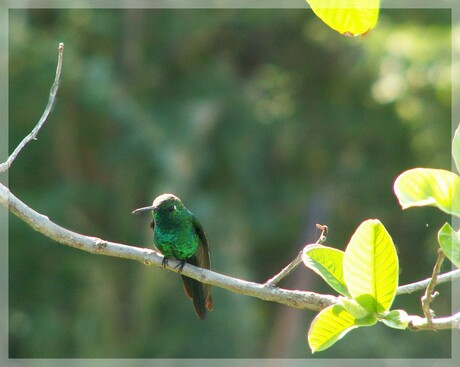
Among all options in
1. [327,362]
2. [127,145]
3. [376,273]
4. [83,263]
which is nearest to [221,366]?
[327,362]

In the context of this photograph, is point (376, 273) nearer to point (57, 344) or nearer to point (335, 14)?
point (335, 14)

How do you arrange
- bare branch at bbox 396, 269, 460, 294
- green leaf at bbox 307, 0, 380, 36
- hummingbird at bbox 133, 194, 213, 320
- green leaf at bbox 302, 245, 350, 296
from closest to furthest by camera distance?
green leaf at bbox 307, 0, 380, 36
green leaf at bbox 302, 245, 350, 296
bare branch at bbox 396, 269, 460, 294
hummingbird at bbox 133, 194, 213, 320

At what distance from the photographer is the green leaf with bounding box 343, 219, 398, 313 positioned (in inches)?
73.2

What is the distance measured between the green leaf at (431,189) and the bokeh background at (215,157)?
307 inches

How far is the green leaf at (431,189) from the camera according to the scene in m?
1.76

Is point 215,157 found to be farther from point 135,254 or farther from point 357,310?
point 357,310

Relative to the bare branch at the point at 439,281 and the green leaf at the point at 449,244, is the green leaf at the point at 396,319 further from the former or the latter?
the bare branch at the point at 439,281

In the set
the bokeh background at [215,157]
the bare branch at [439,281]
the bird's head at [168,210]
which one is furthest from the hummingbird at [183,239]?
the bokeh background at [215,157]

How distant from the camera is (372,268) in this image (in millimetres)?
1859

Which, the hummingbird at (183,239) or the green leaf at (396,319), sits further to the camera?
the hummingbird at (183,239)

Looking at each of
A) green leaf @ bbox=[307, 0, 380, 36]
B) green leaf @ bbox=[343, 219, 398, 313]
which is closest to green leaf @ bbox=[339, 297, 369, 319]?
green leaf @ bbox=[343, 219, 398, 313]

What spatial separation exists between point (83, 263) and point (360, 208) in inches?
137

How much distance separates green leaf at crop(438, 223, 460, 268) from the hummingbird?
9.10 ft

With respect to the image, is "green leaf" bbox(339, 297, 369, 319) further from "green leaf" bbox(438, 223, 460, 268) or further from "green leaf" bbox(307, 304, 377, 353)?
"green leaf" bbox(438, 223, 460, 268)
